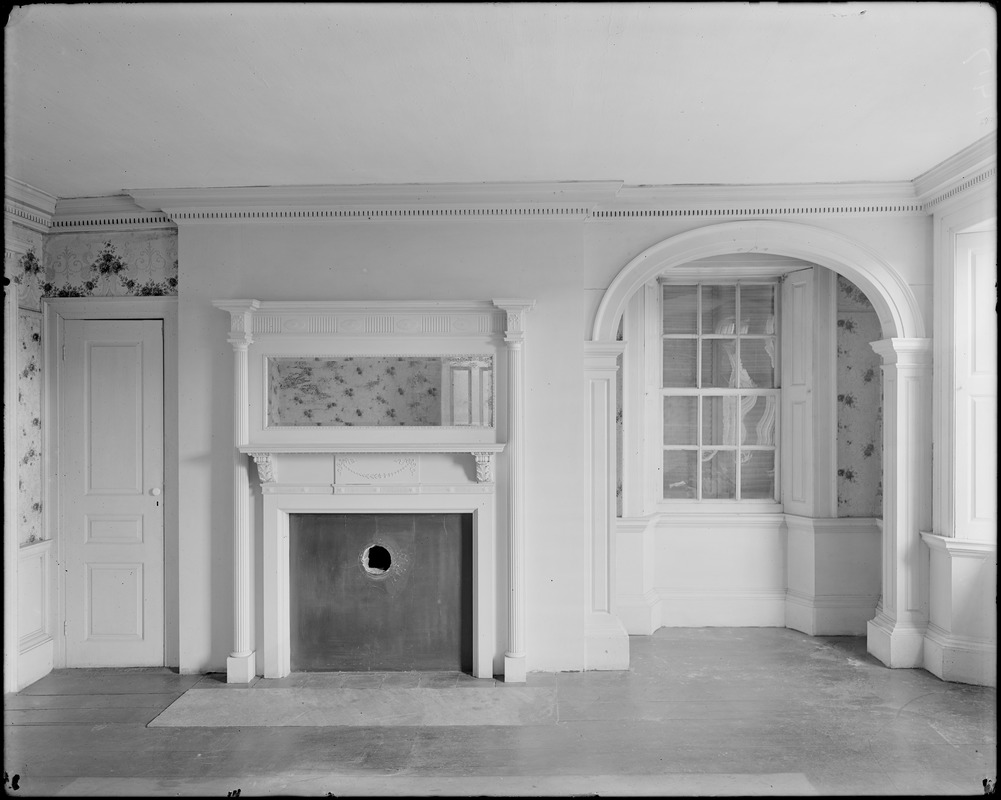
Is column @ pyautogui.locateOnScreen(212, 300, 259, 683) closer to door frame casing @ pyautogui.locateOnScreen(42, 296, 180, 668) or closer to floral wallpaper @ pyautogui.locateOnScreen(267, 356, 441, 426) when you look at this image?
floral wallpaper @ pyautogui.locateOnScreen(267, 356, 441, 426)

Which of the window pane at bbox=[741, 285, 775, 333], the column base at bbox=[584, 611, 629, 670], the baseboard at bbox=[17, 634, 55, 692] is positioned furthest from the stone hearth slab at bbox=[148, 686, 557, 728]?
the window pane at bbox=[741, 285, 775, 333]

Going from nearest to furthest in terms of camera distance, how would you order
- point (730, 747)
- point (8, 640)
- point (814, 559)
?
1. point (730, 747)
2. point (8, 640)
3. point (814, 559)

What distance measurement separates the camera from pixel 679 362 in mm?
5051

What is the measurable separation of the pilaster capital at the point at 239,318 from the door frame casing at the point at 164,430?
443mm

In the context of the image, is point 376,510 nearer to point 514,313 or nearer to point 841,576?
point 514,313

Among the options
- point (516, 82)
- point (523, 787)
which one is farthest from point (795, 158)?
point (523, 787)

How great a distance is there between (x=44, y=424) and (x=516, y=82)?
10.4 feet

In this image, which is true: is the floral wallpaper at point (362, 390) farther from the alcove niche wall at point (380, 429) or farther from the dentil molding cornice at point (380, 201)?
the dentil molding cornice at point (380, 201)

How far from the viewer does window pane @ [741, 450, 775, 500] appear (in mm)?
5027

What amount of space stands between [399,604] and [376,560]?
0.26 metres

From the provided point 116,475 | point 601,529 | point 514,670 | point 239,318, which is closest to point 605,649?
point 514,670

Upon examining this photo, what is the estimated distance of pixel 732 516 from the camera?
4.95 m

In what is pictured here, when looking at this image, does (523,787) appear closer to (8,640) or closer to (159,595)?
(159,595)

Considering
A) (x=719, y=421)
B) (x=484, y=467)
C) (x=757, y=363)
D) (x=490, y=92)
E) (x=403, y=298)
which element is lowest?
(x=484, y=467)
